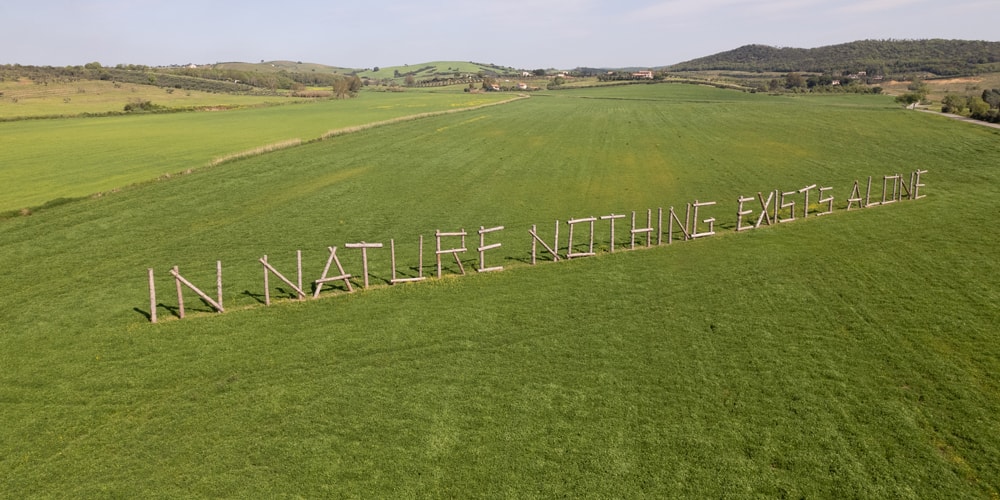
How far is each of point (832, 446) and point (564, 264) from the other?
13.8 metres

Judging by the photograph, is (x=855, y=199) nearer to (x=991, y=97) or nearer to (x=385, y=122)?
(x=385, y=122)

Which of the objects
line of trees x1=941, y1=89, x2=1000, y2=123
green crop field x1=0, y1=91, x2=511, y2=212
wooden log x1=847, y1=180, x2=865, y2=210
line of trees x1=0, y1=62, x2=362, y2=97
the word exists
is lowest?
the word exists

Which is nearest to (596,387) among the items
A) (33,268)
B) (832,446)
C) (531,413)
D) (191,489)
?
(531,413)

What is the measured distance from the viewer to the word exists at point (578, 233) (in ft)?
A: 67.0

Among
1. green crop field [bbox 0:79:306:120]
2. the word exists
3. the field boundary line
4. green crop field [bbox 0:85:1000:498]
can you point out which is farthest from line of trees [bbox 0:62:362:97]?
the word exists

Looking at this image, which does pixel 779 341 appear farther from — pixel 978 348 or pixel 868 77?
pixel 868 77

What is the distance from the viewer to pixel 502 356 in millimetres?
16781

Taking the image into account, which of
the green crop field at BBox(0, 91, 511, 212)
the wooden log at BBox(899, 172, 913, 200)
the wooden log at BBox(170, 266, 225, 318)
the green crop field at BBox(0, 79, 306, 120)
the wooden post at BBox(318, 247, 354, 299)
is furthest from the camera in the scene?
the green crop field at BBox(0, 79, 306, 120)

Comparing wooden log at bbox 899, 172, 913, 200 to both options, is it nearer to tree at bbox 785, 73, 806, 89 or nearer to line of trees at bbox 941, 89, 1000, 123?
line of trees at bbox 941, 89, 1000, 123

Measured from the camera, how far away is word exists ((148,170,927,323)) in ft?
67.0

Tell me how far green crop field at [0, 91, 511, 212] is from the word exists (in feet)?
73.4

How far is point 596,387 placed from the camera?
15125 millimetres

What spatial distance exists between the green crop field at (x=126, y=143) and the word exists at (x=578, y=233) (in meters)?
22.4

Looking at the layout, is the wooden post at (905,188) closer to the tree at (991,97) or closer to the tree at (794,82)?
the tree at (991,97)
